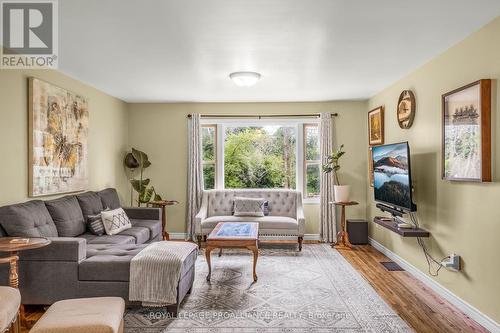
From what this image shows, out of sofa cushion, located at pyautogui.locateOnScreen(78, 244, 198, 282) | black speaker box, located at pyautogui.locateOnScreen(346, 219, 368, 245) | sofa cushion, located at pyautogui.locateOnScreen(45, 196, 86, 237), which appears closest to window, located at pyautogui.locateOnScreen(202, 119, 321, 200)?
black speaker box, located at pyautogui.locateOnScreen(346, 219, 368, 245)

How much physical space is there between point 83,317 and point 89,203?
2.76 meters

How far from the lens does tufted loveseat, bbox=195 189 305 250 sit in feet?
18.7

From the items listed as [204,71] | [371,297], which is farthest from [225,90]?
[371,297]

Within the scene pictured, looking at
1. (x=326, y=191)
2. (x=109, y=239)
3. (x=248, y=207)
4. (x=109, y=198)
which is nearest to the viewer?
(x=109, y=239)

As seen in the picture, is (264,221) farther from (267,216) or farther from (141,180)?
(141,180)

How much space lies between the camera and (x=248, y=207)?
6004 mm

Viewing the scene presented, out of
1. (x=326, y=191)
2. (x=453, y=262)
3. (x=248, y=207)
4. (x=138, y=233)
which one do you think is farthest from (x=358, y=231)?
(x=138, y=233)

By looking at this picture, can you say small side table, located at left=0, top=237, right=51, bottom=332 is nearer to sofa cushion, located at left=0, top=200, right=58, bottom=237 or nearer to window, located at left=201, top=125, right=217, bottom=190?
sofa cushion, located at left=0, top=200, right=58, bottom=237

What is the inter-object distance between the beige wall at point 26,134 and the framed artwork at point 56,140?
0.08 metres

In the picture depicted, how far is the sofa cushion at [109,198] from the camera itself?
514 centimetres

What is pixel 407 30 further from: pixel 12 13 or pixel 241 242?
pixel 12 13

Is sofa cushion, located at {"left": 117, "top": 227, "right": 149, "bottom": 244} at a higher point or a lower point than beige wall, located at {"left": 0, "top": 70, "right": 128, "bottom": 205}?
lower

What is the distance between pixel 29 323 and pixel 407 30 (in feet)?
13.4

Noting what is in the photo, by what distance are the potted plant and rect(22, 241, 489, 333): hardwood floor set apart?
4.10 feet
